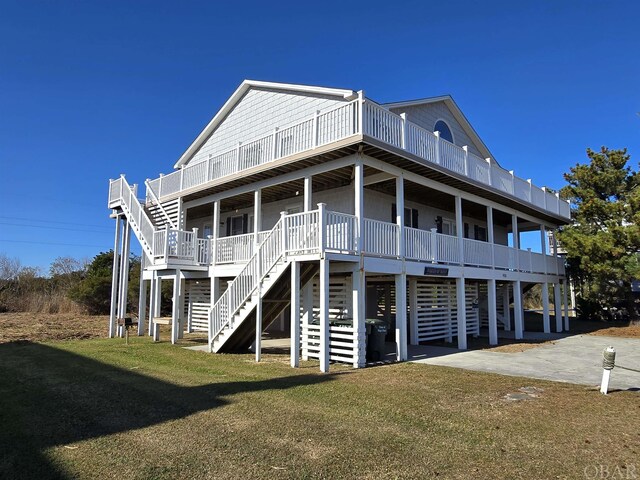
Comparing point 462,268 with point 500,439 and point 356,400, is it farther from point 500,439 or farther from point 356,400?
point 500,439

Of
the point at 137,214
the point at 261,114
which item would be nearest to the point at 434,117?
the point at 261,114

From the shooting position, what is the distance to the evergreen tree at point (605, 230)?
20.2 m

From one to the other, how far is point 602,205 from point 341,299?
51.9ft

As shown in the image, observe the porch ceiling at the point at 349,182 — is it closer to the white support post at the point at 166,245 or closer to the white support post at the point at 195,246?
the white support post at the point at 195,246

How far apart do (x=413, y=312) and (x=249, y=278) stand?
20.4 feet

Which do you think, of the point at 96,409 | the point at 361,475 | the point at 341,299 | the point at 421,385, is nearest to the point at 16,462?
the point at 96,409

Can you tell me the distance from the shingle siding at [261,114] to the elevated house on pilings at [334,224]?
0.07 metres

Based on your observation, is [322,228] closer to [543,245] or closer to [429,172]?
[429,172]

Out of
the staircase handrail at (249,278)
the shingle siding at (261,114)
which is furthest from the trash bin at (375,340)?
the shingle siding at (261,114)

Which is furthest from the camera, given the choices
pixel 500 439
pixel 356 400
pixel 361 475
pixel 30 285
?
pixel 30 285

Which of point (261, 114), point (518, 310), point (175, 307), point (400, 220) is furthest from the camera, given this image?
point (261, 114)

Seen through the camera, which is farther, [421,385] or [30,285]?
[30,285]

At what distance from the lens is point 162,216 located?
63.4 feet

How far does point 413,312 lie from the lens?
1530 cm
